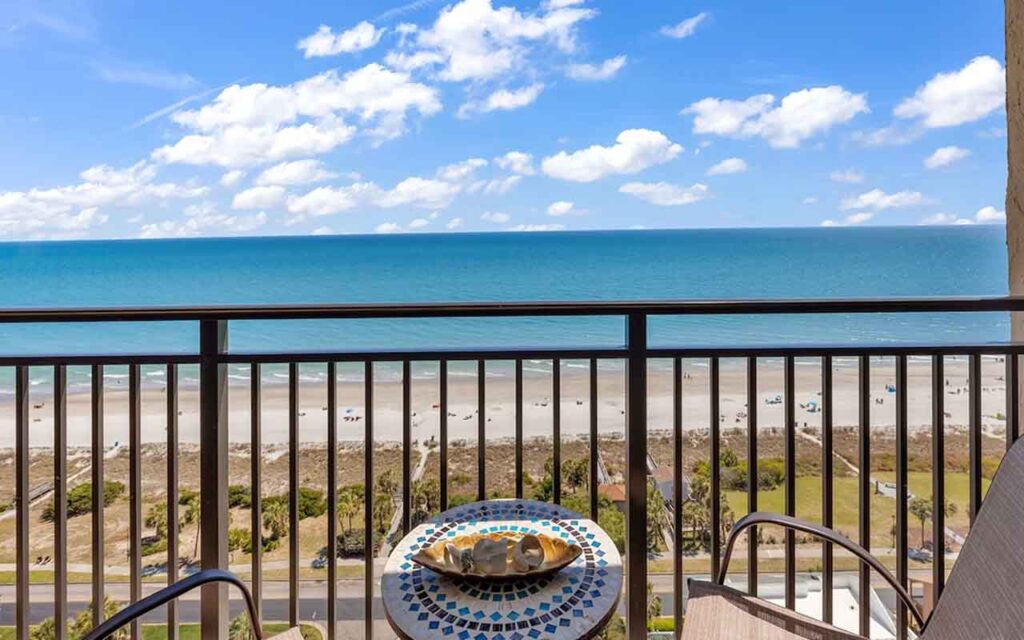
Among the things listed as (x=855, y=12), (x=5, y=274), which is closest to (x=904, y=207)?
(x=855, y=12)

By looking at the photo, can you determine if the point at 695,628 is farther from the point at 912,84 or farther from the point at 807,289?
the point at 912,84

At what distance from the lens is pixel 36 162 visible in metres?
22.4

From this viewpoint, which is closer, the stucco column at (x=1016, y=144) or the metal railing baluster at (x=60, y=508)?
the metal railing baluster at (x=60, y=508)

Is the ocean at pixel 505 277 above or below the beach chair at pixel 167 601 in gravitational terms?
above

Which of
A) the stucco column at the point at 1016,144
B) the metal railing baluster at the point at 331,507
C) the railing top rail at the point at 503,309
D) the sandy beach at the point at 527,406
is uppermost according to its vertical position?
the stucco column at the point at 1016,144

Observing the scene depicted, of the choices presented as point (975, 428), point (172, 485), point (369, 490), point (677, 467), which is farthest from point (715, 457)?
point (172, 485)

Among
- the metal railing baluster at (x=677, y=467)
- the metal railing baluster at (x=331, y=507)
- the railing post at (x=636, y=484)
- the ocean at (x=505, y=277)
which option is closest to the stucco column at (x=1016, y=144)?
the metal railing baluster at (x=677, y=467)

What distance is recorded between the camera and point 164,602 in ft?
3.46

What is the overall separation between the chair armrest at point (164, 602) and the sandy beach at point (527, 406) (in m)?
6.71

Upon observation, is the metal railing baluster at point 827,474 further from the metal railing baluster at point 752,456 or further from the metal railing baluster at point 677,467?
the metal railing baluster at point 677,467

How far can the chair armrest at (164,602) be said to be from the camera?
0.99 metres

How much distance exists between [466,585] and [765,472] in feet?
23.1

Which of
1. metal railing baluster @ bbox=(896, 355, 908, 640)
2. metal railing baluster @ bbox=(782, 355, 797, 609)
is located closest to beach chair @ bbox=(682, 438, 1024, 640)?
metal railing baluster @ bbox=(782, 355, 797, 609)

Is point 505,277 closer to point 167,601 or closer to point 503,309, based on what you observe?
point 503,309
